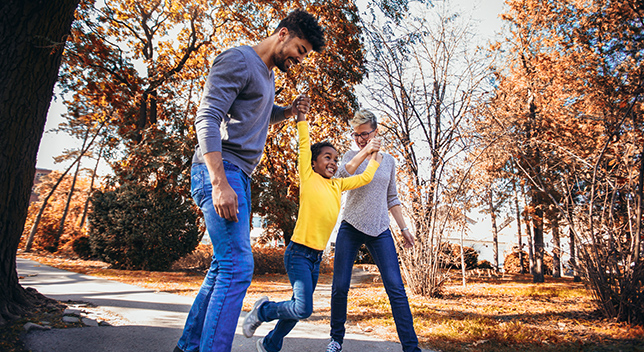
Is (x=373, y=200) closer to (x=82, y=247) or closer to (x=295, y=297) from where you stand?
(x=295, y=297)

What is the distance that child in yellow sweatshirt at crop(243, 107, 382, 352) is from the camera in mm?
2400

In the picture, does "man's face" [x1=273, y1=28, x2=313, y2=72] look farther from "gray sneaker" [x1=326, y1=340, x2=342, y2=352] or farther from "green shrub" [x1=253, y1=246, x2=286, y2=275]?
"green shrub" [x1=253, y1=246, x2=286, y2=275]

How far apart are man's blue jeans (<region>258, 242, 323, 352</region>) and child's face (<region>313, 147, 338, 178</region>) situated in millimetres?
646

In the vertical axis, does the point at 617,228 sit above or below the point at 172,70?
below

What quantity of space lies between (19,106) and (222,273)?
2.91 metres

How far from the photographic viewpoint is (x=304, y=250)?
97.4 inches

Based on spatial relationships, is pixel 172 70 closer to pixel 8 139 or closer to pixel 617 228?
pixel 8 139

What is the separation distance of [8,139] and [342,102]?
8.01 m

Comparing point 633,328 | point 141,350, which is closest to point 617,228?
point 633,328

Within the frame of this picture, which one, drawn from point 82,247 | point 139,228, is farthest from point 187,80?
point 82,247

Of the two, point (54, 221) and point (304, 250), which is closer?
point (304, 250)

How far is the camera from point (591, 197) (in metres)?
4.82

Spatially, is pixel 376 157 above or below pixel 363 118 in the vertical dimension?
below

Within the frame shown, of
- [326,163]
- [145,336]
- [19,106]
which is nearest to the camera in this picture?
[326,163]
